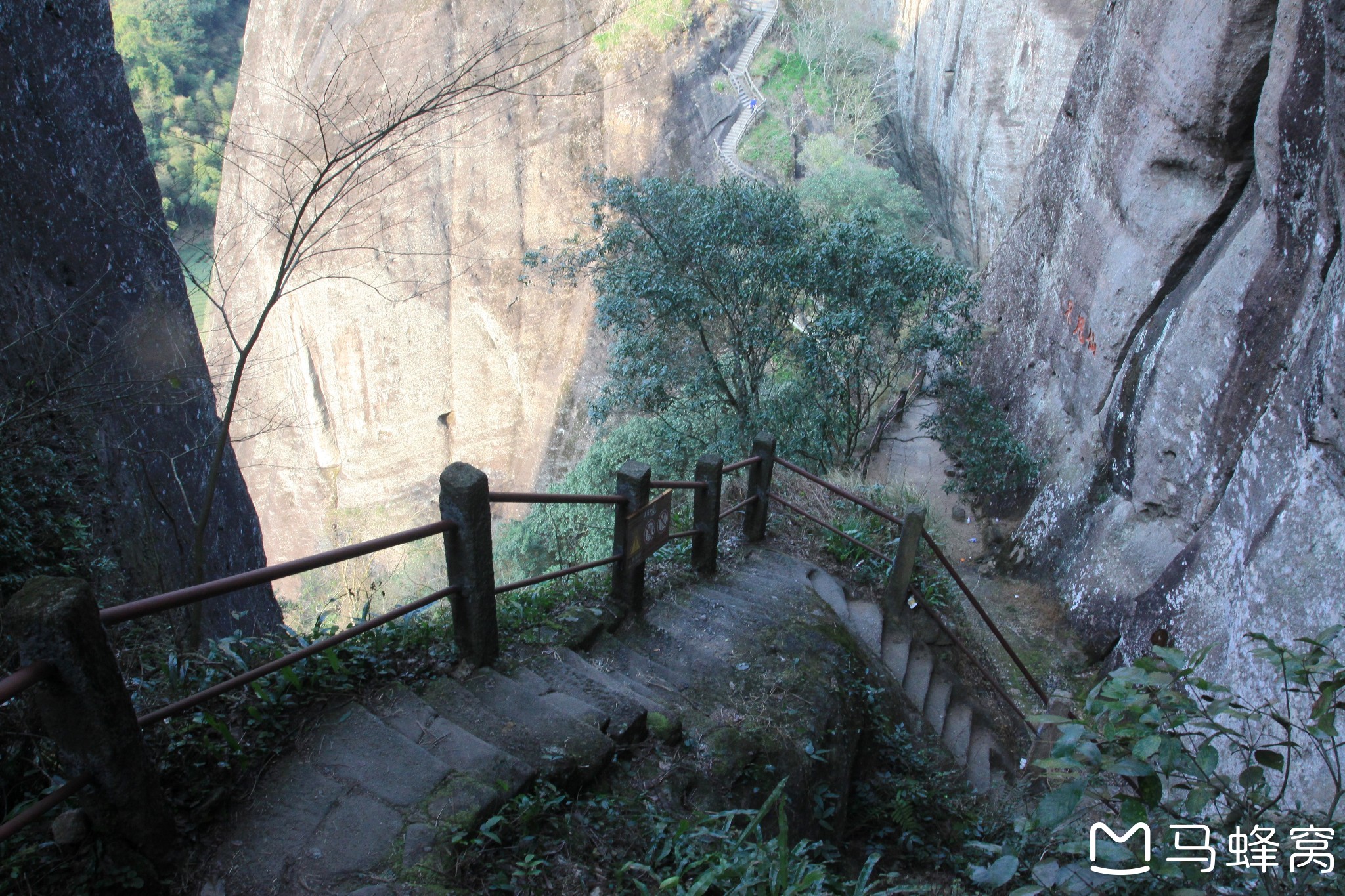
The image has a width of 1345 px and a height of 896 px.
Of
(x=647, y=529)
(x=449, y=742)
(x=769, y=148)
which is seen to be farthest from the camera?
(x=769, y=148)

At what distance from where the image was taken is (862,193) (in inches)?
736

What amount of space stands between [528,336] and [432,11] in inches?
371

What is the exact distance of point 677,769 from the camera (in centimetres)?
299

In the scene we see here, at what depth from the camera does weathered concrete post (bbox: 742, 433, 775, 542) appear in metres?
5.16

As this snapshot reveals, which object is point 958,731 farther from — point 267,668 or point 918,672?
point 267,668

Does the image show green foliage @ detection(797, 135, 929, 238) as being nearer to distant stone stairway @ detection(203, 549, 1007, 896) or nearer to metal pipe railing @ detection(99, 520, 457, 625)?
distant stone stairway @ detection(203, 549, 1007, 896)

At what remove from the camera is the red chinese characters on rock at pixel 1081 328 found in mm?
8812

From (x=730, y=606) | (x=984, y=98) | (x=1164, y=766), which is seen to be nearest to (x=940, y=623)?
(x=730, y=606)

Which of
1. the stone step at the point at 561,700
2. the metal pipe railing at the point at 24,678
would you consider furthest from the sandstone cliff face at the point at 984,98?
the metal pipe railing at the point at 24,678

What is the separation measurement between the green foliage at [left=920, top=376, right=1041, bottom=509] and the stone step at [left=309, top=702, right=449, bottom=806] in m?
8.21

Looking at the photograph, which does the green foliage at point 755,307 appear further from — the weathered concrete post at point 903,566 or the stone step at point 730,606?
the stone step at point 730,606

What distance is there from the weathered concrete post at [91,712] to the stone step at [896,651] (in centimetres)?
396

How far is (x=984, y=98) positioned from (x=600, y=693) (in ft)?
56.5

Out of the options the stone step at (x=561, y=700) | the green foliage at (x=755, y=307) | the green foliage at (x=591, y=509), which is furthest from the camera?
the green foliage at (x=591, y=509)
